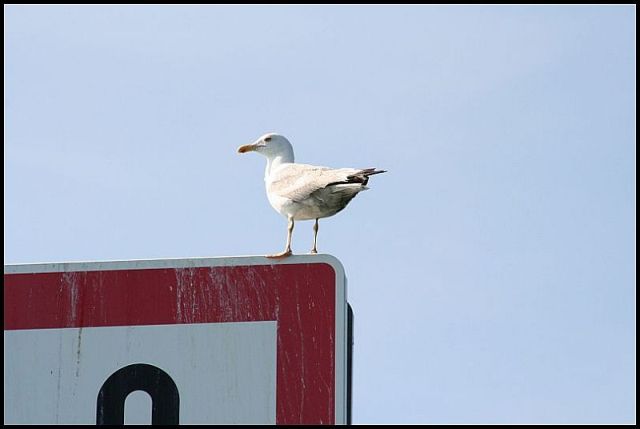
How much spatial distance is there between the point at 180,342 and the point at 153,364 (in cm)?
8

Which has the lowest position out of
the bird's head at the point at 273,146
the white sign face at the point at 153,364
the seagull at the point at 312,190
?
the white sign face at the point at 153,364

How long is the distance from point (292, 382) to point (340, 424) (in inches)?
6.9

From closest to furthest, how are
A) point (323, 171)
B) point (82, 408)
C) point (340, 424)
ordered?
point (340, 424) < point (82, 408) < point (323, 171)

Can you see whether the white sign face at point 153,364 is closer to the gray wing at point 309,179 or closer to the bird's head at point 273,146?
the gray wing at point 309,179

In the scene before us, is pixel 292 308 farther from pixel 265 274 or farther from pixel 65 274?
pixel 65 274

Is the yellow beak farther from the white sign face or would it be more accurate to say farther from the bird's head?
the white sign face

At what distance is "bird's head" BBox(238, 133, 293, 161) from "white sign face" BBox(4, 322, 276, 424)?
3.11 metres

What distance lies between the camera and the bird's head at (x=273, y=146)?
5.90m

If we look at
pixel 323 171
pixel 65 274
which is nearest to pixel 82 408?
pixel 65 274

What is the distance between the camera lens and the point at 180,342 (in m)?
2.81

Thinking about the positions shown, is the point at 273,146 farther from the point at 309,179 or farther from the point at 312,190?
the point at 312,190

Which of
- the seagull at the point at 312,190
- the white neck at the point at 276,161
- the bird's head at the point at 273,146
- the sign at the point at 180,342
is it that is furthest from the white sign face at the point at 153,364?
the bird's head at the point at 273,146

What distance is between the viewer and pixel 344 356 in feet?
8.85

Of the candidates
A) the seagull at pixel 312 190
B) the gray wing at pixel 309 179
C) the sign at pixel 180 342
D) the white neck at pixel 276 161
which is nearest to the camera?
the sign at pixel 180 342
